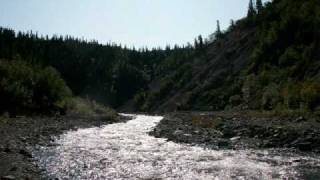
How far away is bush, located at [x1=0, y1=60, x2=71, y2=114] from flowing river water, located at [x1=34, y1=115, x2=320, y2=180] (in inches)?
1273

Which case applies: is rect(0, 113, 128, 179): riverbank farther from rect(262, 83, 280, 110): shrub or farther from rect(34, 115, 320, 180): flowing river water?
rect(262, 83, 280, 110): shrub

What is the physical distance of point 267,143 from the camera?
36156mm

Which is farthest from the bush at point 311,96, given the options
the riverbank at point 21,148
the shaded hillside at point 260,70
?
the riverbank at point 21,148

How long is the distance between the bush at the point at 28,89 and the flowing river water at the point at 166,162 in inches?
1273

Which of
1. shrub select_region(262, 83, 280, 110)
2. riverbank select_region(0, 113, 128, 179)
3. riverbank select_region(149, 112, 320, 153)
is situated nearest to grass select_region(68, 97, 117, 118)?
shrub select_region(262, 83, 280, 110)

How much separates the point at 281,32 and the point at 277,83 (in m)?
24.0

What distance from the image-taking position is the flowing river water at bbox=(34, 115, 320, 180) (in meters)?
25.3

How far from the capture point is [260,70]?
10475 centimetres

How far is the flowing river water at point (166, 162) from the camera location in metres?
25.3

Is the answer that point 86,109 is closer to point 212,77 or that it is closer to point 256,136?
point 212,77

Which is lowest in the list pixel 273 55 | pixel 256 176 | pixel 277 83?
pixel 256 176

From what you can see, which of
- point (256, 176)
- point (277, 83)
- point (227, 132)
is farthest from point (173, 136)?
point (277, 83)

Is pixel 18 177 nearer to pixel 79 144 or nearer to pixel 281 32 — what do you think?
pixel 79 144

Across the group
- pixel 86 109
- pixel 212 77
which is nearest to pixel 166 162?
pixel 86 109
